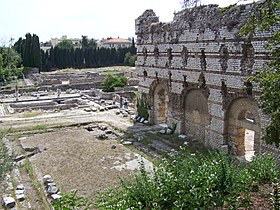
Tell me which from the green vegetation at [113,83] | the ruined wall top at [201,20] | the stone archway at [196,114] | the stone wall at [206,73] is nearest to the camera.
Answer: the stone wall at [206,73]

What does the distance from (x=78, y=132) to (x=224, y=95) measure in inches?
327

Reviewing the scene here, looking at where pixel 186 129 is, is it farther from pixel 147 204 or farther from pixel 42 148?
pixel 147 204

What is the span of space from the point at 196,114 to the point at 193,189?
427 inches

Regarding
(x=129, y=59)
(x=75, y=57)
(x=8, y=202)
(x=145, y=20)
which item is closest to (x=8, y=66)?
(x=75, y=57)

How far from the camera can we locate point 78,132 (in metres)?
19.1

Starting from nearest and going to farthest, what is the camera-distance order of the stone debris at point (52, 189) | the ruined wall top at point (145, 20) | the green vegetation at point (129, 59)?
the stone debris at point (52, 189) < the ruined wall top at point (145, 20) < the green vegetation at point (129, 59)

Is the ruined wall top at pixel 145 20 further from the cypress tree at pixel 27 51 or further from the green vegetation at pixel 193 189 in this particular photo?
the cypress tree at pixel 27 51

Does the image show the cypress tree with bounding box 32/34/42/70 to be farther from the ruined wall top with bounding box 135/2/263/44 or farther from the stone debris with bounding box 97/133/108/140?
the stone debris with bounding box 97/133/108/140

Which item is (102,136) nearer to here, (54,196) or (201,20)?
(201,20)

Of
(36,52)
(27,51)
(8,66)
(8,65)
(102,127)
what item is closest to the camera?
(102,127)

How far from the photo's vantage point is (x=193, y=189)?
655cm

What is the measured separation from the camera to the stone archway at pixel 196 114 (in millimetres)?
16594

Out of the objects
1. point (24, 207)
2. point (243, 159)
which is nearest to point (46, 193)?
point (24, 207)

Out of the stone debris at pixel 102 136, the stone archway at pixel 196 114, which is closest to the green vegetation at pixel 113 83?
the stone debris at pixel 102 136
